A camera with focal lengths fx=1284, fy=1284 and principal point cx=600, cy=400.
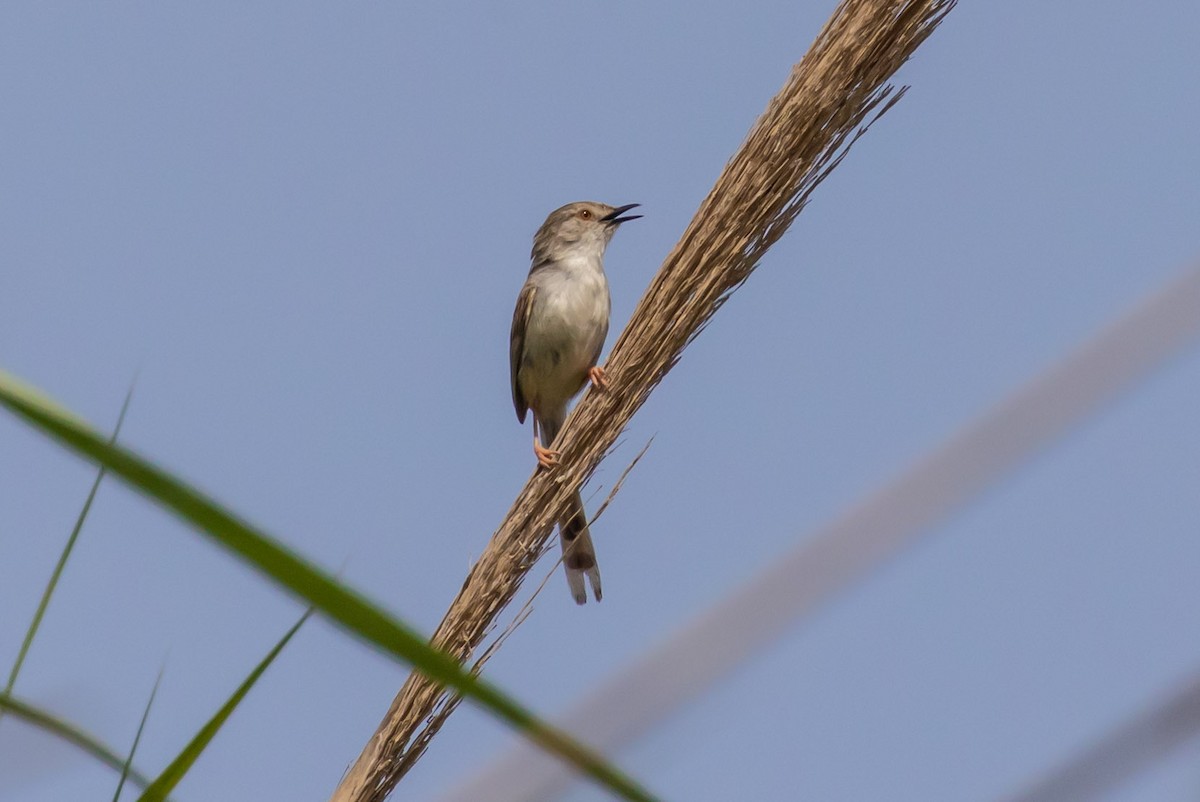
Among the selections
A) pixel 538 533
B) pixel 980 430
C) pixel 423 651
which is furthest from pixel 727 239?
pixel 423 651

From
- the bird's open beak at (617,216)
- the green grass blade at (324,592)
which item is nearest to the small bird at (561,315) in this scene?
the bird's open beak at (617,216)

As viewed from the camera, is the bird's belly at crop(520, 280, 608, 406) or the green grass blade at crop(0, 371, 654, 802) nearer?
the green grass blade at crop(0, 371, 654, 802)

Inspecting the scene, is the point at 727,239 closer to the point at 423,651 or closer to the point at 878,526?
the point at 878,526

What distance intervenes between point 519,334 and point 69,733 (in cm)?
531

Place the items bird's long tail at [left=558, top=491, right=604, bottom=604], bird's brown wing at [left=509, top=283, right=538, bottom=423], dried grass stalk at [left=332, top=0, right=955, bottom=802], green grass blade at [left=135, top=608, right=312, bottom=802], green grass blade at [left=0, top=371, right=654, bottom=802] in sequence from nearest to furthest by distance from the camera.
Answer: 1. green grass blade at [left=0, top=371, right=654, bottom=802]
2. green grass blade at [left=135, top=608, right=312, bottom=802]
3. dried grass stalk at [left=332, top=0, right=955, bottom=802]
4. bird's long tail at [left=558, top=491, right=604, bottom=604]
5. bird's brown wing at [left=509, top=283, right=538, bottom=423]

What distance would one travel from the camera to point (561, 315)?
6301mm

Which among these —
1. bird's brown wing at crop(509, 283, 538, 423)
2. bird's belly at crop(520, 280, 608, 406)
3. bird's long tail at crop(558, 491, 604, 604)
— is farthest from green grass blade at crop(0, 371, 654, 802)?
bird's brown wing at crop(509, 283, 538, 423)

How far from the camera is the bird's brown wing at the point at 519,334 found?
6535 mm

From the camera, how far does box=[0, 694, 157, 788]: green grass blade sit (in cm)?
125

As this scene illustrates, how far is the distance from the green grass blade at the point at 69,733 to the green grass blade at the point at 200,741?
6 cm

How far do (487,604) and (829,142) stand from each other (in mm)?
1246

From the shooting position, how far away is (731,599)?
2.96 ft

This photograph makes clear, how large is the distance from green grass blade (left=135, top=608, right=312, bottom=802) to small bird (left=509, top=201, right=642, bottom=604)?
501 centimetres

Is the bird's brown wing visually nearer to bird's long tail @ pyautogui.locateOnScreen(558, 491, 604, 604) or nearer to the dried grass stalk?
bird's long tail @ pyautogui.locateOnScreen(558, 491, 604, 604)
